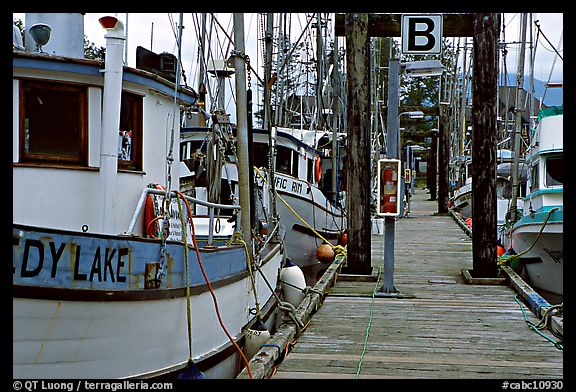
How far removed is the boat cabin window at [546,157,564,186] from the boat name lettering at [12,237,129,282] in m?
8.92

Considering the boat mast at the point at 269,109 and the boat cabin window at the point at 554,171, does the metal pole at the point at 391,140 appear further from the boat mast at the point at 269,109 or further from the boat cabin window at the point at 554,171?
the boat cabin window at the point at 554,171

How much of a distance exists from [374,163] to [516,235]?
1378cm

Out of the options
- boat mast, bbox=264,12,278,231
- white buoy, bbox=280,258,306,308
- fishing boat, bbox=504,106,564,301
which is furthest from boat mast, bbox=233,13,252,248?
fishing boat, bbox=504,106,564,301

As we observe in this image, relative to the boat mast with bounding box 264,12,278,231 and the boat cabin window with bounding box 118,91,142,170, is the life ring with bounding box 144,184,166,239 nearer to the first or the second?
the boat cabin window with bounding box 118,91,142,170

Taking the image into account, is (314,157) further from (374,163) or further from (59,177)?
(59,177)

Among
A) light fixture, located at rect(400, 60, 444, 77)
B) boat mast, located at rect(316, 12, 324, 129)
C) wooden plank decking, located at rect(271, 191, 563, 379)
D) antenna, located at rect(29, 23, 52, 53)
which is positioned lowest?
wooden plank decking, located at rect(271, 191, 563, 379)

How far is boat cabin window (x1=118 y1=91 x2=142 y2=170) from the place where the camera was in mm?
6559

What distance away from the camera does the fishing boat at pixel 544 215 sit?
432 inches

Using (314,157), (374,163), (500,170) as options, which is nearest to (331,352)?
(314,157)

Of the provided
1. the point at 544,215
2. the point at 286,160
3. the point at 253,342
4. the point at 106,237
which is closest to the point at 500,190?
the point at 286,160

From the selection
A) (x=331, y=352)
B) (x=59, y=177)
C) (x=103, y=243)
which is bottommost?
(x=331, y=352)

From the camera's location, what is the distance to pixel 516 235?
40.8 feet

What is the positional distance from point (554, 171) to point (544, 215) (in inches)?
56.9
